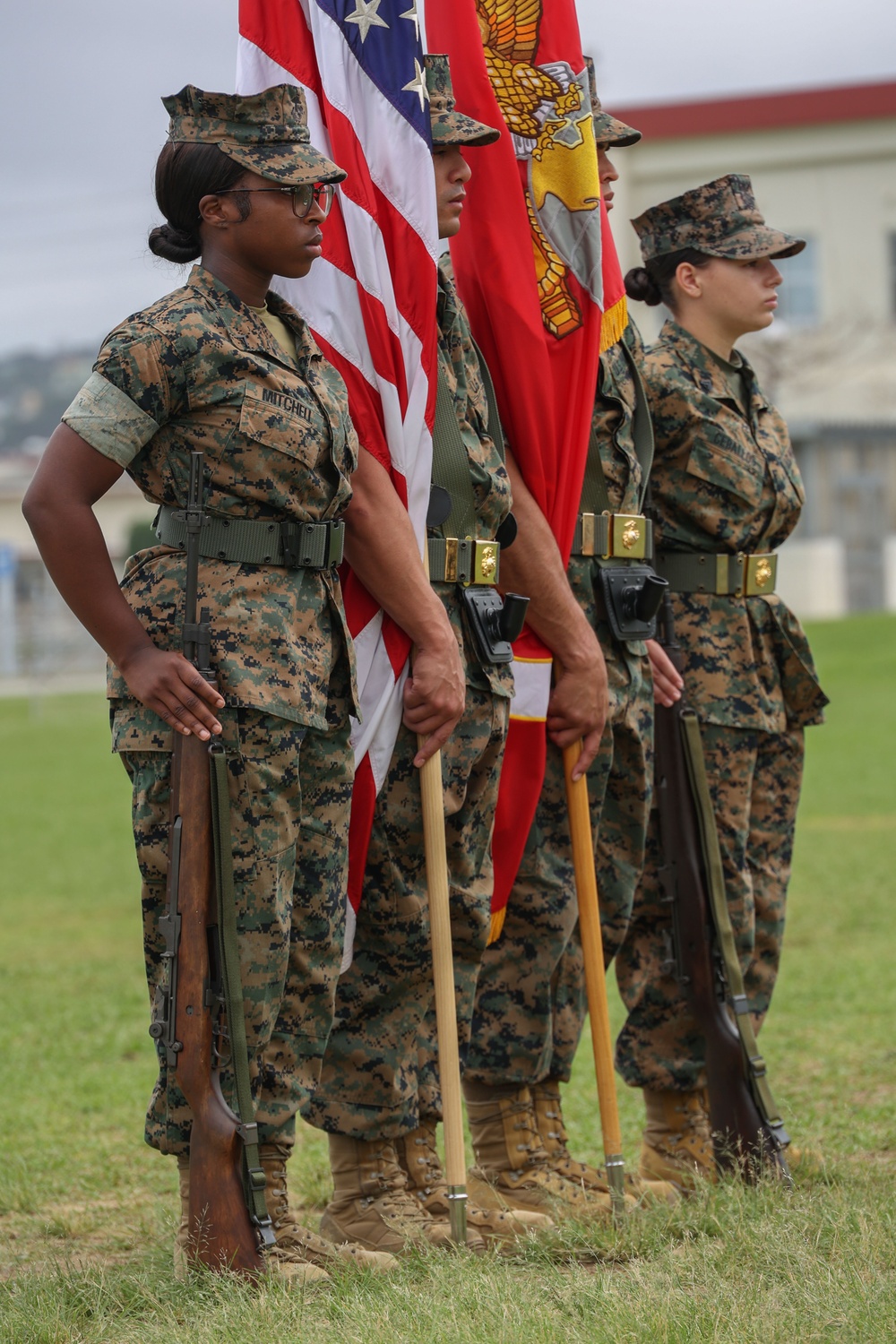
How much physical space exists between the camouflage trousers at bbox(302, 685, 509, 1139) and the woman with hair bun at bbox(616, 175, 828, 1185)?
0.78 metres

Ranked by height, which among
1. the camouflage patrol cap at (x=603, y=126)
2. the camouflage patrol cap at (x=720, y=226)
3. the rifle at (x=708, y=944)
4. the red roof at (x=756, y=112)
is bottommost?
the rifle at (x=708, y=944)

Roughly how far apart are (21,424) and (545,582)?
116604mm

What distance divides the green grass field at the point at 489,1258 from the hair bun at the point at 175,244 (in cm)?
200

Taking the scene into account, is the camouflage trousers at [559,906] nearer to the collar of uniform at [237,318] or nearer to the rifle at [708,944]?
the rifle at [708,944]

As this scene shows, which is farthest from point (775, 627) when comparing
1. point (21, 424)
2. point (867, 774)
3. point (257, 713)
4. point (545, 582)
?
A: point (21, 424)

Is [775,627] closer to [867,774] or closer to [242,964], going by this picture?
[242,964]

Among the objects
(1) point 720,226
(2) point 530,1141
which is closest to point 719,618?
(1) point 720,226

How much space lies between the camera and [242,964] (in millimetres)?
3230

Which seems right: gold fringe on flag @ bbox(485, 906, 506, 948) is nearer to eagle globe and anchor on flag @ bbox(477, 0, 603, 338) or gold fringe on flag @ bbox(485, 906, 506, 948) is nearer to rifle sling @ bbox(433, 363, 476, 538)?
rifle sling @ bbox(433, 363, 476, 538)

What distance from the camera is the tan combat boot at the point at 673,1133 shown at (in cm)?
432

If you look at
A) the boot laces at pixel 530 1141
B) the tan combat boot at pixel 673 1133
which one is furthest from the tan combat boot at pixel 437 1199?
the tan combat boot at pixel 673 1133

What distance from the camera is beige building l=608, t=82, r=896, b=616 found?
2991cm

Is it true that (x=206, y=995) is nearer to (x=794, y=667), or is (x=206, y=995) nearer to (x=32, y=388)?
(x=794, y=667)

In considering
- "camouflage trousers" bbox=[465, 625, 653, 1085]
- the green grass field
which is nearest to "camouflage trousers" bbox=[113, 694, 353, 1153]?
the green grass field
